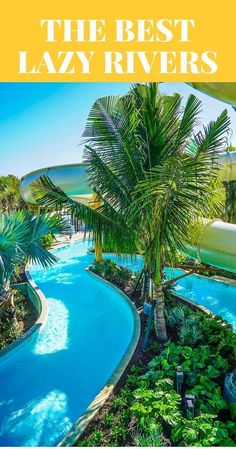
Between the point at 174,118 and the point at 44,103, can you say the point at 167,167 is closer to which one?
the point at 174,118

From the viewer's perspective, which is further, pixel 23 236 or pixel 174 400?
pixel 23 236

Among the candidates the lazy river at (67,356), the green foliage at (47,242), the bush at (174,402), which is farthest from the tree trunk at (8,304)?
the green foliage at (47,242)

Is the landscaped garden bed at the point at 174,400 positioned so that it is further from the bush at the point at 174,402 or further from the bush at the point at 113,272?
the bush at the point at 113,272

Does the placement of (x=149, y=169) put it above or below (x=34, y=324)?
above

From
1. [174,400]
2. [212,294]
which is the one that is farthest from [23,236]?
[212,294]

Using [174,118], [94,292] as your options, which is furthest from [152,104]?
[94,292]

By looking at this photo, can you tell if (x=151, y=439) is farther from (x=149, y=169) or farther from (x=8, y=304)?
(x=8, y=304)
